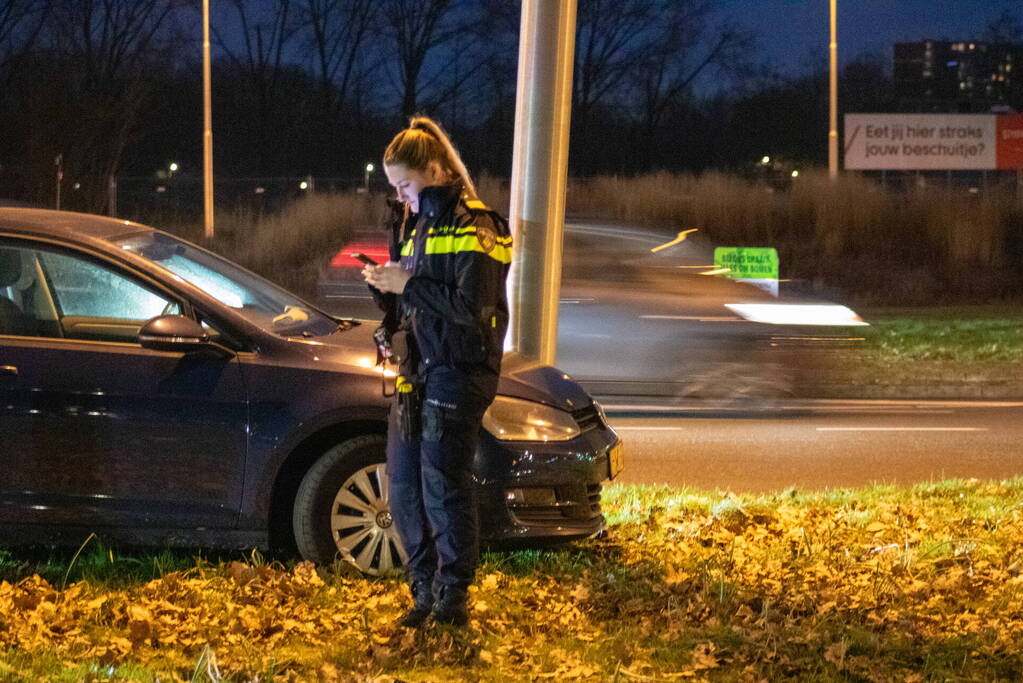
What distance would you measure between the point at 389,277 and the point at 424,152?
443 millimetres

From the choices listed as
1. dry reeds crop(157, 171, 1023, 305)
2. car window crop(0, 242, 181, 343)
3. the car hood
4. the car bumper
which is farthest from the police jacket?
dry reeds crop(157, 171, 1023, 305)

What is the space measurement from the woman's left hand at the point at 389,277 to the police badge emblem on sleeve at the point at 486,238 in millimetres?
281

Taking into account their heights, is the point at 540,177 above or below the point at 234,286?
above

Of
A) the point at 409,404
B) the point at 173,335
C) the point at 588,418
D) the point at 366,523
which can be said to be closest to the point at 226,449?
the point at 173,335

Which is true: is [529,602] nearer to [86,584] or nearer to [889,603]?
[889,603]

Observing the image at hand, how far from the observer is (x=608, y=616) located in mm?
5203

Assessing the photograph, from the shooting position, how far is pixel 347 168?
49688 millimetres

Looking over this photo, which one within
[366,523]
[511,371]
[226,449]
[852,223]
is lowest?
[366,523]

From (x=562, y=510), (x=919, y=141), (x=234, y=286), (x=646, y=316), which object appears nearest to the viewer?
(x=562, y=510)

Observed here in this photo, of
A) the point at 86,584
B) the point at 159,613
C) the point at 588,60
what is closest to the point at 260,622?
the point at 159,613

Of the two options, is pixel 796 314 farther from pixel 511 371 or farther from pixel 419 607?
pixel 419 607

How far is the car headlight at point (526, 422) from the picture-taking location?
18.7 ft

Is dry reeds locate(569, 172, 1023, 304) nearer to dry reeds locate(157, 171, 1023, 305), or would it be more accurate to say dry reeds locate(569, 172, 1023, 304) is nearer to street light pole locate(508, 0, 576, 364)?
dry reeds locate(157, 171, 1023, 305)

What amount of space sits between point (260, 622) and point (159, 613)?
40 centimetres
